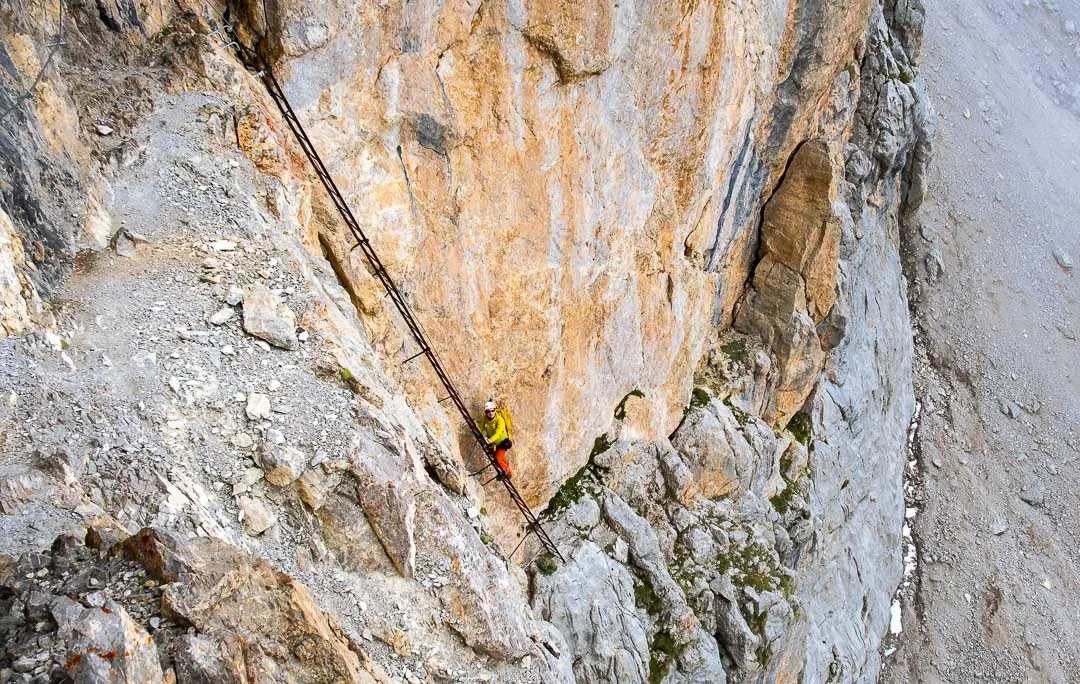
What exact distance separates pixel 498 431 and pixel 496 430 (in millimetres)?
54

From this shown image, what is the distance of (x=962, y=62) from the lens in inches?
2325

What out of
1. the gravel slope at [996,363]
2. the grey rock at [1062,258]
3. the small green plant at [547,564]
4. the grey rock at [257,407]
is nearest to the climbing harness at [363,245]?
the small green plant at [547,564]

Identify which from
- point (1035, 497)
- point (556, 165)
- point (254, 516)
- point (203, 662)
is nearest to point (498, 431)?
point (556, 165)

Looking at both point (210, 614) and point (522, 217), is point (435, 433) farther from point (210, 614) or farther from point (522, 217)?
point (210, 614)

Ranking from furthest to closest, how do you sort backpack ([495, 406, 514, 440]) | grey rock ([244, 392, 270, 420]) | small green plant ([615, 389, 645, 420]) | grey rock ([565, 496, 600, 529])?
small green plant ([615, 389, 645, 420])
grey rock ([565, 496, 600, 529])
backpack ([495, 406, 514, 440])
grey rock ([244, 392, 270, 420])

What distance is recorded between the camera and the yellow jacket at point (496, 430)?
15.9 metres

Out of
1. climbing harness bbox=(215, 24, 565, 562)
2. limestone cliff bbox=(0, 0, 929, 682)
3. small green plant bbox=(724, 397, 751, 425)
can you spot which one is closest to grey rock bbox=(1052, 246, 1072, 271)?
limestone cliff bbox=(0, 0, 929, 682)

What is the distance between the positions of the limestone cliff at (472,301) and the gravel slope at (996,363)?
35.5ft

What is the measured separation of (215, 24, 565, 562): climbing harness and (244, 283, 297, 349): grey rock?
2993 mm

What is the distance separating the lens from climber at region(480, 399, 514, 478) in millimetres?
15930

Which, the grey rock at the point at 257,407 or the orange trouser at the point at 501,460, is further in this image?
the orange trouser at the point at 501,460

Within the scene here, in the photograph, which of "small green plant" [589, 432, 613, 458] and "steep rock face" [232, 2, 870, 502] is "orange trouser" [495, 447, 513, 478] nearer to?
"steep rock face" [232, 2, 870, 502]

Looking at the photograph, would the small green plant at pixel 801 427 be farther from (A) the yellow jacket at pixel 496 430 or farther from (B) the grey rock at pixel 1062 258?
(B) the grey rock at pixel 1062 258

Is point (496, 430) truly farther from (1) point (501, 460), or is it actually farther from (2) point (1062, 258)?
(2) point (1062, 258)
